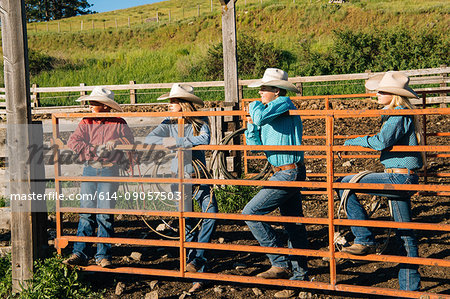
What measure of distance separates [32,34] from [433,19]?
3532cm

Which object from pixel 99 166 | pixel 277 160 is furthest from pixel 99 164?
pixel 277 160

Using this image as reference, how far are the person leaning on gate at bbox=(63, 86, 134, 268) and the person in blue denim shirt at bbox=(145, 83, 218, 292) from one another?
366mm

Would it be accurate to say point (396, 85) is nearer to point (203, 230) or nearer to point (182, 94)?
point (182, 94)

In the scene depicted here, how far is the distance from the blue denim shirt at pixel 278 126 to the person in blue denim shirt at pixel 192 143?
23.3 inches

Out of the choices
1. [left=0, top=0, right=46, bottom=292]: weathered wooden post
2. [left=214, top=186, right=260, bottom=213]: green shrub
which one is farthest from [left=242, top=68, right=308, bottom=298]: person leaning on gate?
[left=214, top=186, right=260, bottom=213]: green shrub

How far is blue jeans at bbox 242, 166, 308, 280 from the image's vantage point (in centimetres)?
406

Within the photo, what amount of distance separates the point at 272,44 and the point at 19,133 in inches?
Result: 926

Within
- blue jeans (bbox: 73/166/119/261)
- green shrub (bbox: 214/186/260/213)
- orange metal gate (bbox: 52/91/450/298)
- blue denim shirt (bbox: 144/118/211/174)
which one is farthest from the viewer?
green shrub (bbox: 214/186/260/213)

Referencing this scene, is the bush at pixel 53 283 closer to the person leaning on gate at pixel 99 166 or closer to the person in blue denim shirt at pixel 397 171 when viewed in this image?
the person leaning on gate at pixel 99 166

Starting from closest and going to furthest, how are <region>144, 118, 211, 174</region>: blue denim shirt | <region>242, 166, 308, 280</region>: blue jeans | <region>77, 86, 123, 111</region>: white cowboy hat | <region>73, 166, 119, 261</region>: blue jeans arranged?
<region>242, 166, 308, 280</region>: blue jeans, <region>144, 118, 211, 174</region>: blue denim shirt, <region>73, 166, 119, 261</region>: blue jeans, <region>77, 86, 123, 111</region>: white cowboy hat

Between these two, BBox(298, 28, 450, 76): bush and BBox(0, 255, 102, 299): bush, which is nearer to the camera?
BBox(0, 255, 102, 299): bush

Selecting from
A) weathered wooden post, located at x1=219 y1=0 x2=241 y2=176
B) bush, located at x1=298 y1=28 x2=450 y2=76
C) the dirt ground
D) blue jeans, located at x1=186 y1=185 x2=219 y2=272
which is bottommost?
the dirt ground

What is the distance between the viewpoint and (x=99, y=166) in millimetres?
4711

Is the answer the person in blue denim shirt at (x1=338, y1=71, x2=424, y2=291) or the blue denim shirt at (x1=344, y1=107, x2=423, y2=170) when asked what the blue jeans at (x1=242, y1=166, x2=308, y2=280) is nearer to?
the person in blue denim shirt at (x1=338, y1=71, x2=424, y2=291)
